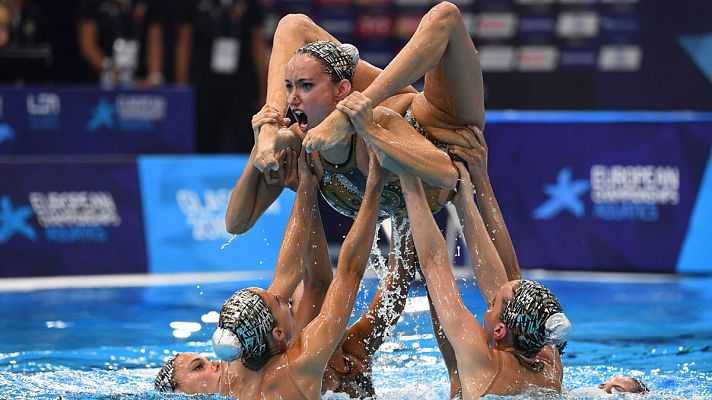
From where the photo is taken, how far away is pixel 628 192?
10.1m

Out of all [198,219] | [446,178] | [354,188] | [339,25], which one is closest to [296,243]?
[354,188]

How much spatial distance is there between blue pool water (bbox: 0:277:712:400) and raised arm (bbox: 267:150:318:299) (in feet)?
3.12

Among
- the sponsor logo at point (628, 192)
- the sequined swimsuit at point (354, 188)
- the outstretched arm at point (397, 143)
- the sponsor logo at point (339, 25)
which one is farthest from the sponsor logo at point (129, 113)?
the outstretched arm at point (397, 143)

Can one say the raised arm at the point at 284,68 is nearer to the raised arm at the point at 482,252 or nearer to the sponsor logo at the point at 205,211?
the raised arm at the point at 482,252

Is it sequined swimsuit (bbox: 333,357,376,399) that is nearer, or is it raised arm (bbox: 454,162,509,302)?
raised arm (bbox: 454,162,509,302)

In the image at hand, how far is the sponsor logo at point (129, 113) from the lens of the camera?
→ 11422 millimetres

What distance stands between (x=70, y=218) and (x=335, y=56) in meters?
5.15

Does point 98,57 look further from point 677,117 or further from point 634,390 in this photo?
point 634,390

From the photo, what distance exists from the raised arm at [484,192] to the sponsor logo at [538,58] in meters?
7.67

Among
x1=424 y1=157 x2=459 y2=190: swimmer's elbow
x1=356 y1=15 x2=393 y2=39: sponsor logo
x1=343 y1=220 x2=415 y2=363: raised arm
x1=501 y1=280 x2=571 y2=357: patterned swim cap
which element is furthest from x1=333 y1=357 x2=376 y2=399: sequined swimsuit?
x1=356 y1=15 x2=393 y2=39: sponsor logo

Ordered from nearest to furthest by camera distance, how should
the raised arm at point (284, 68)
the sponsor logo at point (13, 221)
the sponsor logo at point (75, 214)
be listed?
the raised arm at point (284, 68), the sponsor logo at point (13, 221), the sponsor logo at point (75, 214)

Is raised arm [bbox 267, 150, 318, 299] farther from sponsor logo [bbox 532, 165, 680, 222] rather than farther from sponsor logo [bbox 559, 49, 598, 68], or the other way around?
sponsor logo [bbox 559, 49, 598, 68]

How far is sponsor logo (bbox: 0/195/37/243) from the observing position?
32.4ft

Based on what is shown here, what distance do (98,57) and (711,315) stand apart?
7055 millimetres
